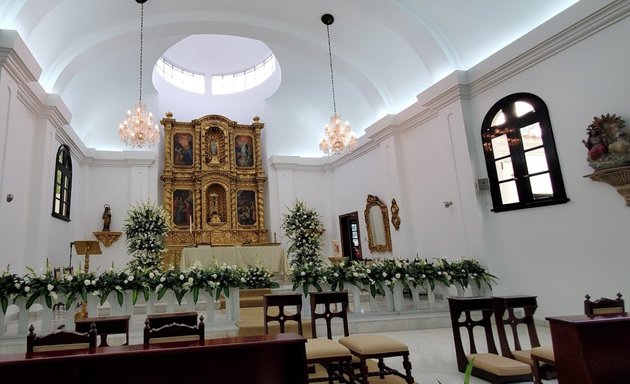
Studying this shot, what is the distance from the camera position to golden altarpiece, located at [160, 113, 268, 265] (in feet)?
41.8

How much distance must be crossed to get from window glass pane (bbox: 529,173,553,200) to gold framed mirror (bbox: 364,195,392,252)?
171 inches

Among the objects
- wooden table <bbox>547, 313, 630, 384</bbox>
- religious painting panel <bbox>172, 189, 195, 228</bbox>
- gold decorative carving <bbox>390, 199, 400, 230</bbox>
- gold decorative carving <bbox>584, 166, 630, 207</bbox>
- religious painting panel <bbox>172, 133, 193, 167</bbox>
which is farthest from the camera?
religious painting panel <bbox>172, 133, 193, 167</bbox>

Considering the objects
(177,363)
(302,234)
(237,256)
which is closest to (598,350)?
(177,363)

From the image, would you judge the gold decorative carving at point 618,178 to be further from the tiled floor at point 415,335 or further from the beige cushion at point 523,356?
the beige cushion at point 523,356

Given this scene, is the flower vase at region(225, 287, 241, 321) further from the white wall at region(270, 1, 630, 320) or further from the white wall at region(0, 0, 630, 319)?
the white wall at region(270, 1, 630, 320)

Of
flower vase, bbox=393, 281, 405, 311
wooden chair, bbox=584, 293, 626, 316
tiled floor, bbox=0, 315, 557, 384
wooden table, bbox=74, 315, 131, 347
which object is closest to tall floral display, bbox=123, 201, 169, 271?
tiled floor, bbox=0, 315, 557, 384

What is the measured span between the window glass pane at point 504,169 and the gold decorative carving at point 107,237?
1083 centimetres

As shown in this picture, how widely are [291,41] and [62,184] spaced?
22.8ft

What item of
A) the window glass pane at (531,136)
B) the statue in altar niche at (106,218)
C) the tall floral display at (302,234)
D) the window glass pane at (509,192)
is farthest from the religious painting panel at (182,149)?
the window glass pane at (531,136)

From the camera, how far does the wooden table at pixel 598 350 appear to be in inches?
102

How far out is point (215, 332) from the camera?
526 cm

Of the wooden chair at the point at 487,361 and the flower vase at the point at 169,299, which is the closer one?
the wooden chair at the point at 487,361

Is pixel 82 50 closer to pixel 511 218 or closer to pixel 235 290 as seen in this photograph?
pixel 235 290

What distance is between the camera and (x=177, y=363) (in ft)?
8.25
